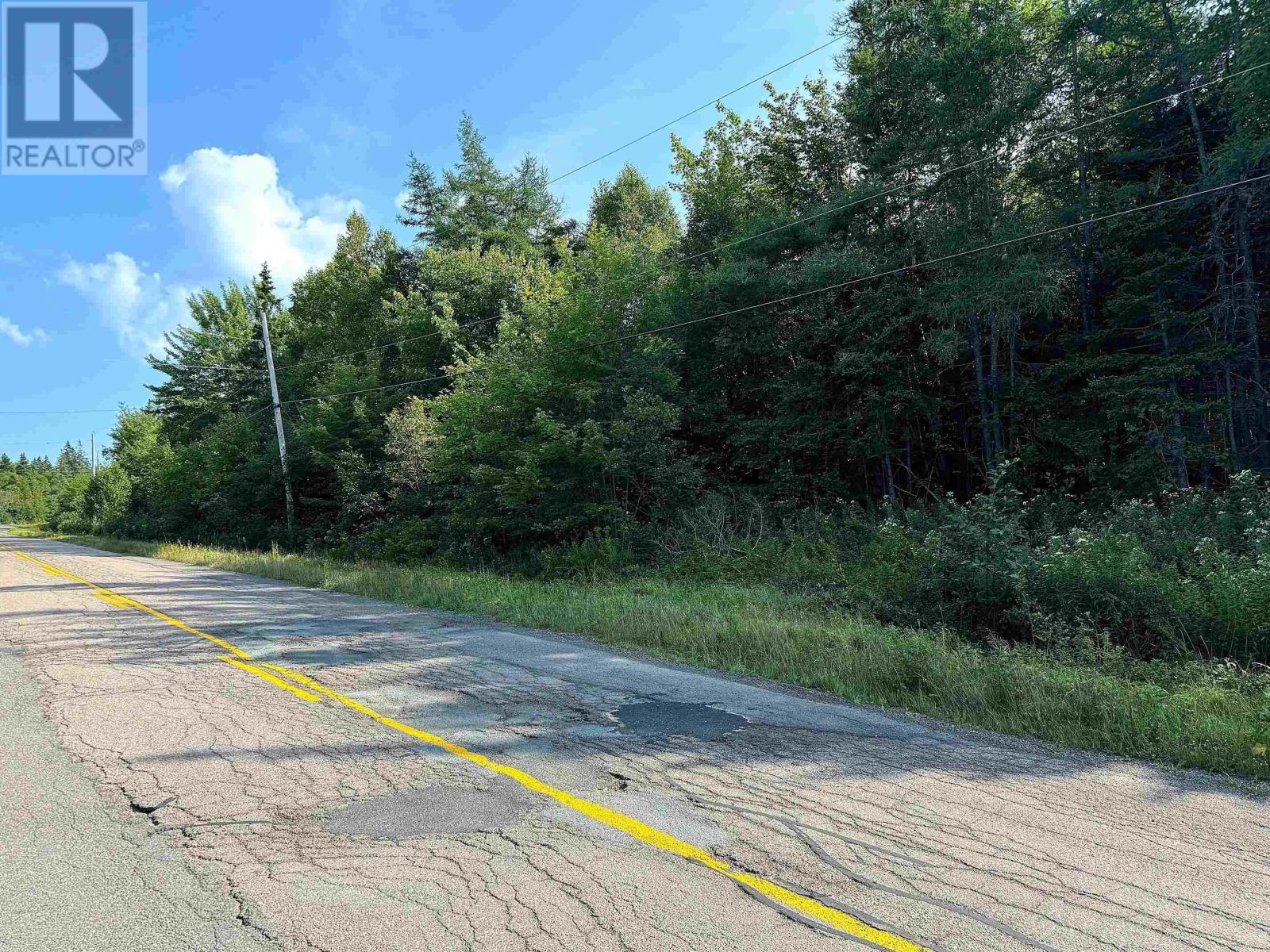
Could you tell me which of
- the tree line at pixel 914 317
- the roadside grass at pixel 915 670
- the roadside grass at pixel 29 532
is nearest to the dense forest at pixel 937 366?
the tree line at pixel 914 317

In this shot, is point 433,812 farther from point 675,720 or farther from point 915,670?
point 915,670

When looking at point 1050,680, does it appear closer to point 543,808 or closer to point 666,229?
point 543,808

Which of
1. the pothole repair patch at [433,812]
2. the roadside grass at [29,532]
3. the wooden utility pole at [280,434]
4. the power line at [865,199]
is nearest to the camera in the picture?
the pothole repair patch at [433,812]

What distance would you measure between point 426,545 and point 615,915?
24.2 m

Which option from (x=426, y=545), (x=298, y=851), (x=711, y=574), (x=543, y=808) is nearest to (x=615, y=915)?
(x=543, y=808)

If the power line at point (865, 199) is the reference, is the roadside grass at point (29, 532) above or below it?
below

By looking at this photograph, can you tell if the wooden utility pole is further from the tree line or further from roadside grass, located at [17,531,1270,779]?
roadside grass, located at [17,531,1270,779]

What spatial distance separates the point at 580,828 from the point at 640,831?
1.05 ft

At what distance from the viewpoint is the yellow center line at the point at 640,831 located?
3006 millimetres

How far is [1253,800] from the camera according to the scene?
14.8 ft

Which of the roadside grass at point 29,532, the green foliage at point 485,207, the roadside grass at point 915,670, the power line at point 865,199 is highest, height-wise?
the green foliage at point 485,207

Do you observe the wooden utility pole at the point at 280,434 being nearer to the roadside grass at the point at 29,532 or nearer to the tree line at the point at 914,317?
the tree line at the point at 914,317

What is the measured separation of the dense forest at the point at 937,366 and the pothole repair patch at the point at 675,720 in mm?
5891

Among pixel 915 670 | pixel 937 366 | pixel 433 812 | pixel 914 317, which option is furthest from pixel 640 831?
pixel 937 366
